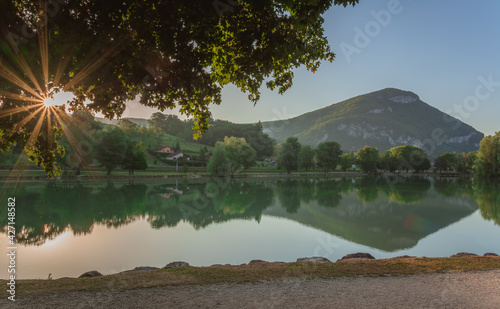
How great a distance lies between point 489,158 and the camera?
215ft

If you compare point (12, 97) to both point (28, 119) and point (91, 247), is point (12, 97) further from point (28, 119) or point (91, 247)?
point (91, 247)

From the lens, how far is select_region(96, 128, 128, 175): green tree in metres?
55.0

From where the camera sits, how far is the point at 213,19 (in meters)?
6.08

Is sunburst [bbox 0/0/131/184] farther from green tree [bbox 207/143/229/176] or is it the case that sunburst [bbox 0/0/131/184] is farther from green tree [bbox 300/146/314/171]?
green tree [bbox 300/146/314/171]

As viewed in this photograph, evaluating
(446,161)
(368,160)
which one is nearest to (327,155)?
(368,160)

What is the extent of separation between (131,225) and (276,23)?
58.3 ft

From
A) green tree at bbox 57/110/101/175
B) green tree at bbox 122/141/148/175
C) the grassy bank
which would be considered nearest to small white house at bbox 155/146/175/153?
green tree at bbox 57/110/101/175

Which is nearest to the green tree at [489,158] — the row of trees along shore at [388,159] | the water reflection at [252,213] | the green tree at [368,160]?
the row of trees along shore at [388,159]

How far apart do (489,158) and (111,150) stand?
261ft

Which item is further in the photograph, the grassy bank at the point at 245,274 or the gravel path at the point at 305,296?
the grassy bank at the point at 245,274

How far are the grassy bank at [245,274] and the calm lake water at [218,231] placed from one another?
4.11 m

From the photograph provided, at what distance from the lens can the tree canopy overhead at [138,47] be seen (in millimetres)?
5320

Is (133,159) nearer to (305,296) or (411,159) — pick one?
(305,296)

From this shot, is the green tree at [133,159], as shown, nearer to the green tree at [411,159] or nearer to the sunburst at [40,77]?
the sunburst at [40,77]
